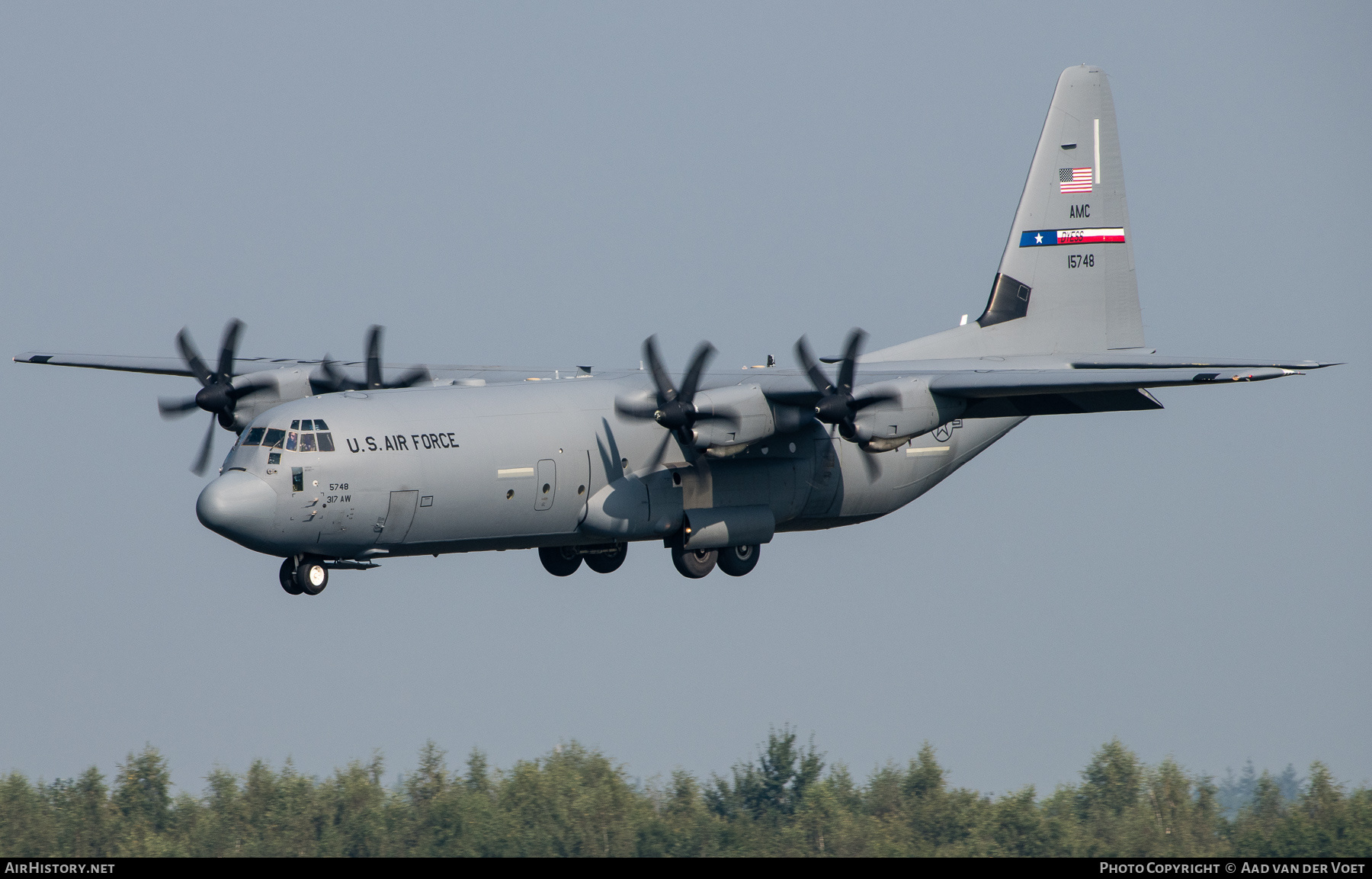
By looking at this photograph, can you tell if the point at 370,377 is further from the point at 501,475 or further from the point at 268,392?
the point at 501,475

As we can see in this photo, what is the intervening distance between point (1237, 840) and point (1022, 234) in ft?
57.9

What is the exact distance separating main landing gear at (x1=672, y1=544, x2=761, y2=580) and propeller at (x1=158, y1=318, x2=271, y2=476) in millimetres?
8311

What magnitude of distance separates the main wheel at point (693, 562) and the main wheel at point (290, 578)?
7.37m

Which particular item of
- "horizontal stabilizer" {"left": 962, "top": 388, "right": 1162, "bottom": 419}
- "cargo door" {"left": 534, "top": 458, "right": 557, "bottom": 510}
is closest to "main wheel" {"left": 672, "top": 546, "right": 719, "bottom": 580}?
"cargo door" {"left": 534, "top": 458, "right": 557, "bottom": 510}

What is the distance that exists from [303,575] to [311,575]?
0.41 feet

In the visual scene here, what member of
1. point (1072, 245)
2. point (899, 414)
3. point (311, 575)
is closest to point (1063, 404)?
point (899, 414)

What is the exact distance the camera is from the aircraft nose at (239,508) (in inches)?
984

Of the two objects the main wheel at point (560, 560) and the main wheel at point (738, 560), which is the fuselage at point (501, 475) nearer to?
the main wheel at point (738, 560)

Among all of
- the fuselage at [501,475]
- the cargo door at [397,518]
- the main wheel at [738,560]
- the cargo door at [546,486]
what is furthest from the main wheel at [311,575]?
the main wheel at [738,560]

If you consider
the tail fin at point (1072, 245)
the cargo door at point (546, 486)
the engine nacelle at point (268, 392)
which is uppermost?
the tail fin at point (1072, 245)

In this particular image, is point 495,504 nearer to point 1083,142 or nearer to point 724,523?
point 724,523

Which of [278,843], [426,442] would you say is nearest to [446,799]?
[278,843]

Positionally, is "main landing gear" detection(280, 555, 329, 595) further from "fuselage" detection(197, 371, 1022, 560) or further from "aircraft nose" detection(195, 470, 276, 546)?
"aircraft nose" detection(195, 470, 276, 546)

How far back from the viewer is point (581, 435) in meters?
29.1
